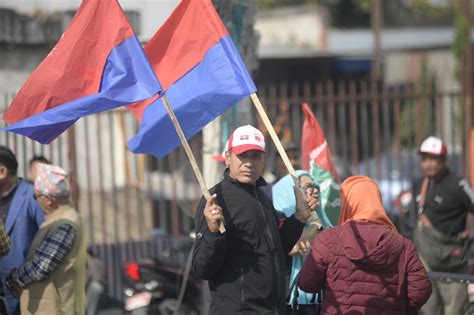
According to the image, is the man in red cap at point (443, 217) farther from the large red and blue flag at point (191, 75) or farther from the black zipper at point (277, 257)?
the black zipper at point (277, 257)

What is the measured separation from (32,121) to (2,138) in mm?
4705

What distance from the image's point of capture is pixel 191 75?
6398mm

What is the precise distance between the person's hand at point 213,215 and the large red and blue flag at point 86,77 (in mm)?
888

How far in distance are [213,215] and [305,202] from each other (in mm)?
715

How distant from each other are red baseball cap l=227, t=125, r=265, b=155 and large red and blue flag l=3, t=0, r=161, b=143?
0.57 metres

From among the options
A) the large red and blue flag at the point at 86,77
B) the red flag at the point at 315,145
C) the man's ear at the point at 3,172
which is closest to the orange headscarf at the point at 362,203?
the red flag at the point at 315,145

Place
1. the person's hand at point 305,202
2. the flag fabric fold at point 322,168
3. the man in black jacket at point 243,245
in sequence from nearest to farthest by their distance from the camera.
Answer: the man in black jacket at point 243,245 < the person's hand at point 305,202 < the flag fabric fold at point 322,168

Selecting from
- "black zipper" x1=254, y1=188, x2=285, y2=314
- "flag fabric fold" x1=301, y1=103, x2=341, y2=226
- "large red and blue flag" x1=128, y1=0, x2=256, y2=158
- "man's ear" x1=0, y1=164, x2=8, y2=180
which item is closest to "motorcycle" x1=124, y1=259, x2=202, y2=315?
"flag fabric fold" x1=301, y1=103, x2=341, y2=226

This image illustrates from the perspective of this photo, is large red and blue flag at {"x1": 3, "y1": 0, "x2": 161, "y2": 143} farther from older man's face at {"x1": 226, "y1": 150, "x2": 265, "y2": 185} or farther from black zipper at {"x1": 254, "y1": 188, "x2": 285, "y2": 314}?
black zipper at {"x1": 254, "y1": 188, "x2": 285, "y2": 314}

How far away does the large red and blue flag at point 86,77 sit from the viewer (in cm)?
577

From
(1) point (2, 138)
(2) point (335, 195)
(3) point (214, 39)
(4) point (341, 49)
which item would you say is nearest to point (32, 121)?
(3) point (214, 39)

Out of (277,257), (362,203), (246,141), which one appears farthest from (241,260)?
(362,203)

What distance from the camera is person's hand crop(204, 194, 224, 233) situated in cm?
511

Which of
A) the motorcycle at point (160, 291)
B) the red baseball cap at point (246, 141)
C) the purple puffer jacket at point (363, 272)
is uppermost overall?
the red baseball cap at point (246, 141)
